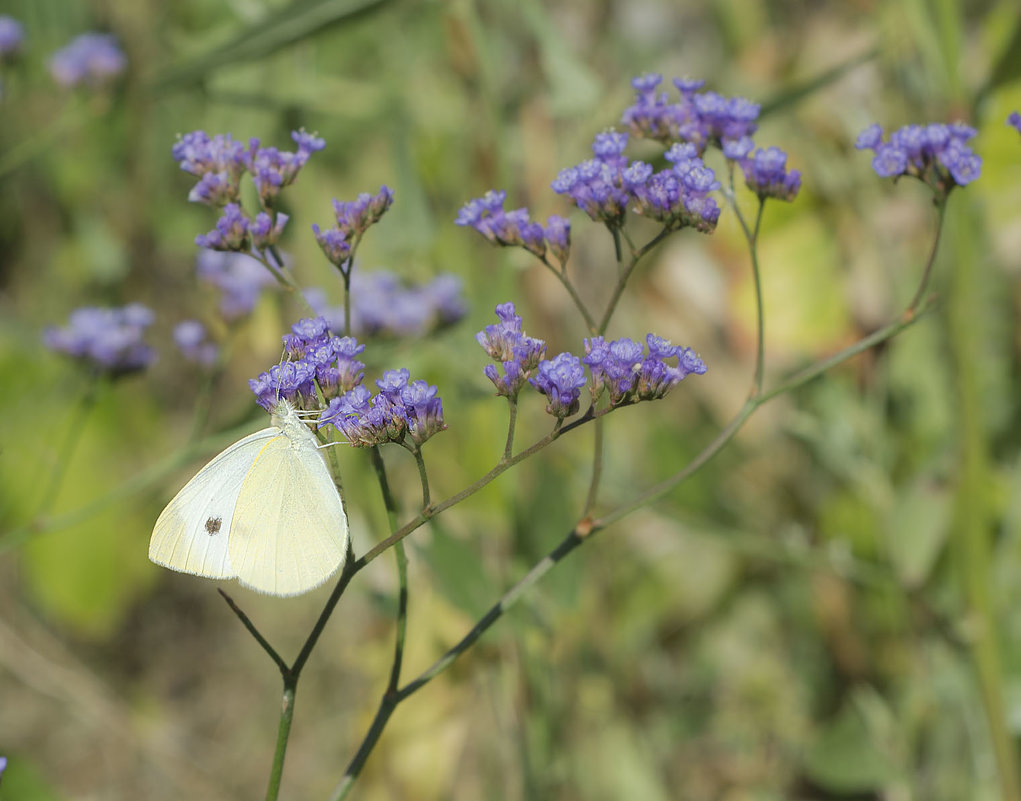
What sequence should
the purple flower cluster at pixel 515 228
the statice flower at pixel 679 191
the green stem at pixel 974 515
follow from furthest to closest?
the green stem at pixel 974 515 < the purple flower cluster at pixel 515 228 < the statice flower at pixel 679 191

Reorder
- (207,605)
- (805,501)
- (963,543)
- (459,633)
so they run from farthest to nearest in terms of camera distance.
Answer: (207,605) → (805,501) → (459,633) → (963,543)

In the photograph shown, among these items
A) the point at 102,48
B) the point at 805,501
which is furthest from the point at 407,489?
the point at 102,48

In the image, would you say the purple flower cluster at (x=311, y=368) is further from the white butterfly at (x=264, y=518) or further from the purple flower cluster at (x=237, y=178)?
the purple flower cluster at (x=237, y=178)

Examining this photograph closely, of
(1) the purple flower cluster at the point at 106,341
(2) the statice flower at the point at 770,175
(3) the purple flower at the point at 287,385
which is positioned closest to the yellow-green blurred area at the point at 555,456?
(1) the purple flower cluster at the point at 106,341

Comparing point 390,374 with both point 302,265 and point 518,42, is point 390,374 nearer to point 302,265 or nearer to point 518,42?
point 302,265

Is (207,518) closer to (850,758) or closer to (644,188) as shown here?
(644,188)

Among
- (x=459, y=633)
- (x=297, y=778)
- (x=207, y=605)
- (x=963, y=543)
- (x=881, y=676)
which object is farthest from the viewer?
(x=207, y=605)
